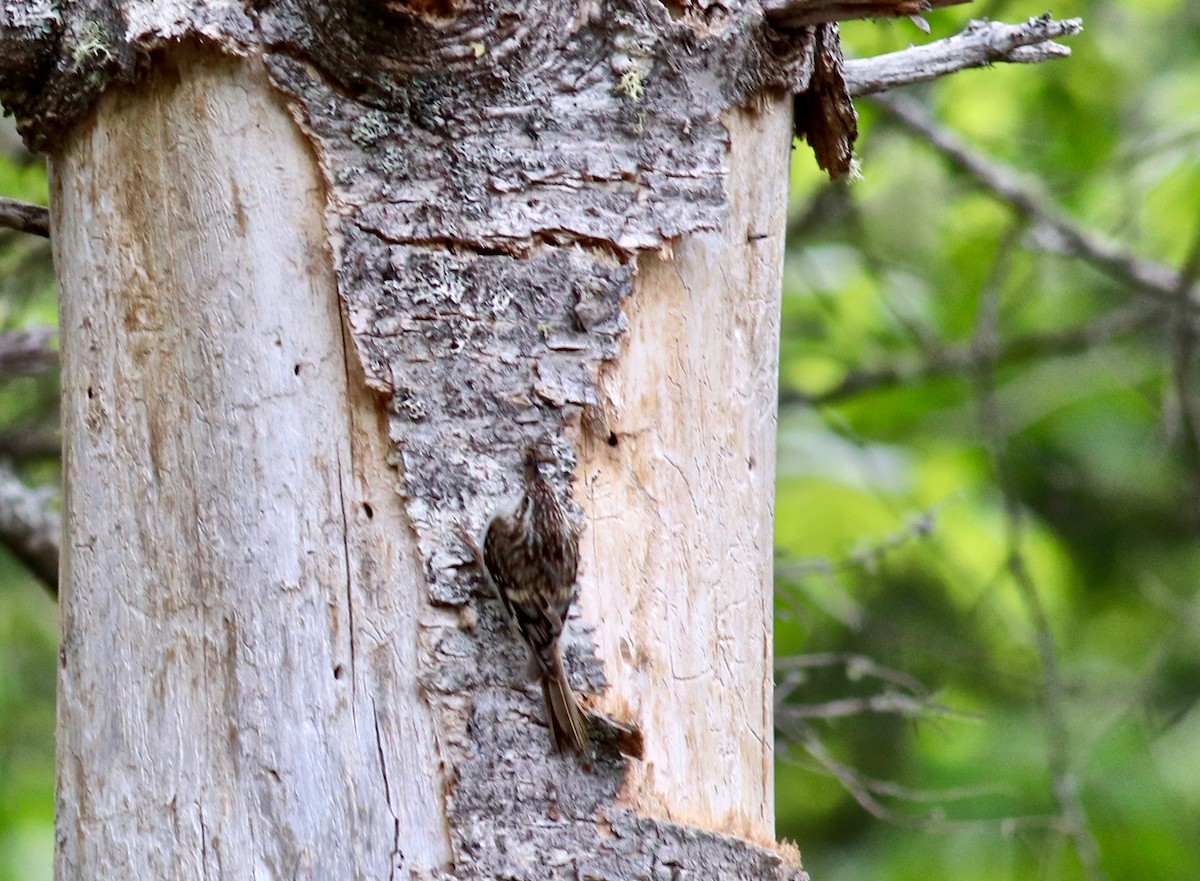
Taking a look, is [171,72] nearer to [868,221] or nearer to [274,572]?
[274,572]

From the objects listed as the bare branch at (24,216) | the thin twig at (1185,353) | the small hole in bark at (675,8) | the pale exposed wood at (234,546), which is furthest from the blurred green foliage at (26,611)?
the thin twig at (1185,353)

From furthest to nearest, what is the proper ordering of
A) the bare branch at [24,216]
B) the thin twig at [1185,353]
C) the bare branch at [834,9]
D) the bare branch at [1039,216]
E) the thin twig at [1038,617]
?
the bare branch at [1039,216]
the thin twig at [1185,353]
the thin twig at [1038,617]
the bare branch at [24,216]
the bare branch at [834,9]

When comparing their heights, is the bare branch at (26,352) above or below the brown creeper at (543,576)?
above

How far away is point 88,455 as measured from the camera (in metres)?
1.73

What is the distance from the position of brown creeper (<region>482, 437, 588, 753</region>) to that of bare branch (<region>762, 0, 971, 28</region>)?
63cm

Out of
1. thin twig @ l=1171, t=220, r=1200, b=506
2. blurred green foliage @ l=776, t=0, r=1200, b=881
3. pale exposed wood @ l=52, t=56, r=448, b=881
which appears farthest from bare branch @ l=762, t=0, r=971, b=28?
thin twig @ l=1171, t=220, r=1200, b=506

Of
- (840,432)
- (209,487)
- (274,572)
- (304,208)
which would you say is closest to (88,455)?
(209,487)

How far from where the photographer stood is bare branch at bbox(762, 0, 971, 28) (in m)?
1.69

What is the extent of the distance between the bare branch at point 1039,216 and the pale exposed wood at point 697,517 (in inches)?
A: 83.5

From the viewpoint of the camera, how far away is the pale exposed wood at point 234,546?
1601mm

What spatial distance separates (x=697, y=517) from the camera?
1.76 m

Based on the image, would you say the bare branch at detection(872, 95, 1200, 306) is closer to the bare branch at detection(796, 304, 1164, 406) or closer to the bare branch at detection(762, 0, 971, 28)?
the bare branch at detection(796, 304, 1164, 406)

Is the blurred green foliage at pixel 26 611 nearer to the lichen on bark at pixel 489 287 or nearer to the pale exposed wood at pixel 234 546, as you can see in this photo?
the pale exposed wood at pixel 234 546

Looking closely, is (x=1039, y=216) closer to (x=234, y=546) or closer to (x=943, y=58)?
Result: (x=943, y=58)
